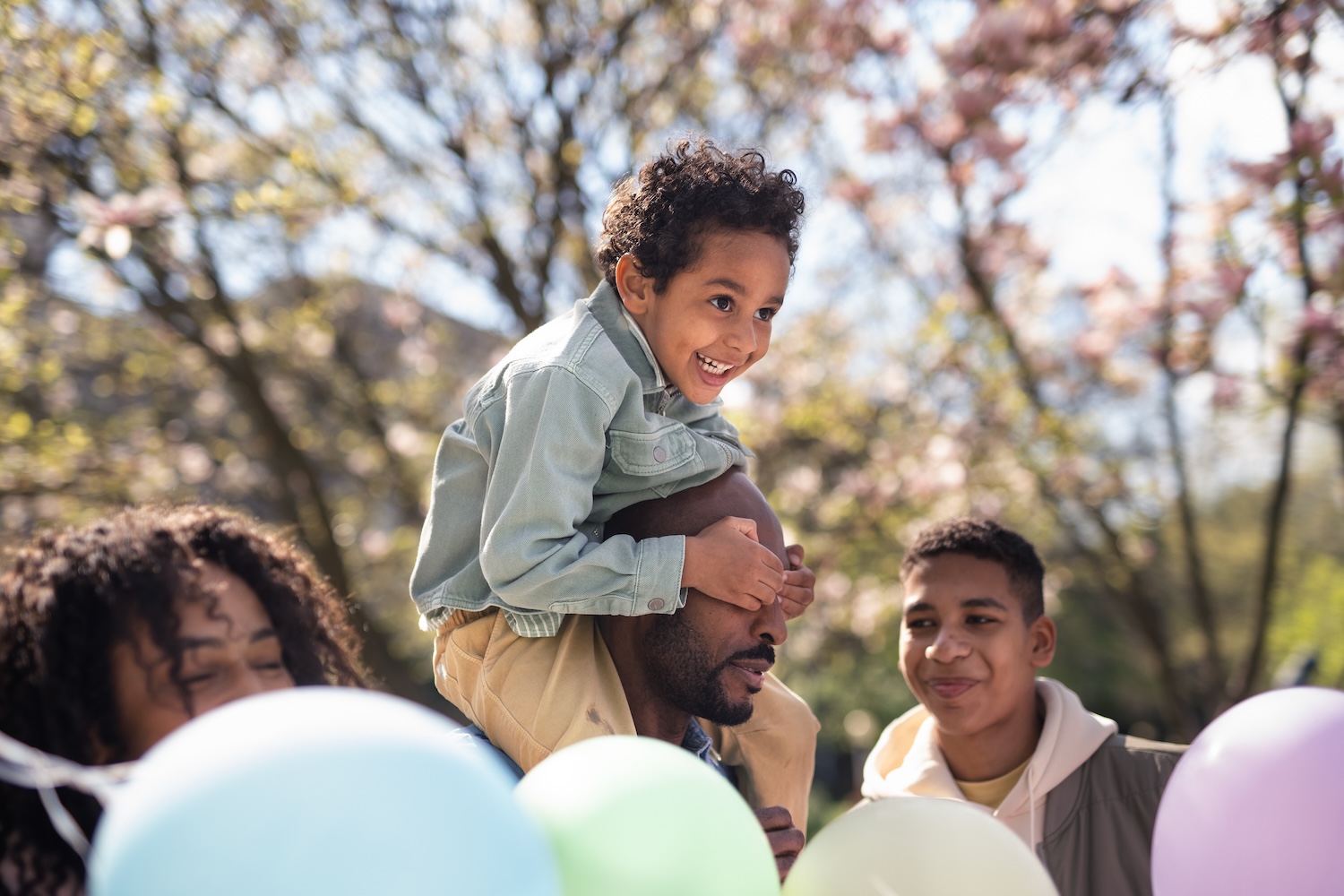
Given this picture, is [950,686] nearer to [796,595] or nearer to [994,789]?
[994,789]

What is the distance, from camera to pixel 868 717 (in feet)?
53.9

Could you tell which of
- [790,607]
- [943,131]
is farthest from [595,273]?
[790,607]

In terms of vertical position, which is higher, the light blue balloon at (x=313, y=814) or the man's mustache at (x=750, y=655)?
the man's mustache at (x=750, y=655)

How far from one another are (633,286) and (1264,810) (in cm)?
153

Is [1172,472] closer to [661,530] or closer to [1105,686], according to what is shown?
[661,530]

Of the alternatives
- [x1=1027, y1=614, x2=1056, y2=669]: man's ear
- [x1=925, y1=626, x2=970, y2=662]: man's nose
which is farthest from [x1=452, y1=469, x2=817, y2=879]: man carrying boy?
[x1=1027, y1=614, x2=1056, y2=669]: man's ear

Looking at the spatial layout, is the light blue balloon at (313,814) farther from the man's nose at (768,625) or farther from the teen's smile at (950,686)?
the teen's smile at (950,686)

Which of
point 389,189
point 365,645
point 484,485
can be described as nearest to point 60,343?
point 389,189

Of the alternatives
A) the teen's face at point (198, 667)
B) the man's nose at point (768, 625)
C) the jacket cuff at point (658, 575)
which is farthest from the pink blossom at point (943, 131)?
the teen's face at point (198, 667)

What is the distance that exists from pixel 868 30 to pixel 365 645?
4.44m

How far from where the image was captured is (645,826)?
147cm

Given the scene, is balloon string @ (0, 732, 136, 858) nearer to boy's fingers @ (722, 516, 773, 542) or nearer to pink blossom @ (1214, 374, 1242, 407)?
boy's fingers @ (722, 516, 773, 542)

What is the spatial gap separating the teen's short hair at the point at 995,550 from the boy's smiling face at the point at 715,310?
1056 mm

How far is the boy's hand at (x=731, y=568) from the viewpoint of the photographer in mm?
2111
